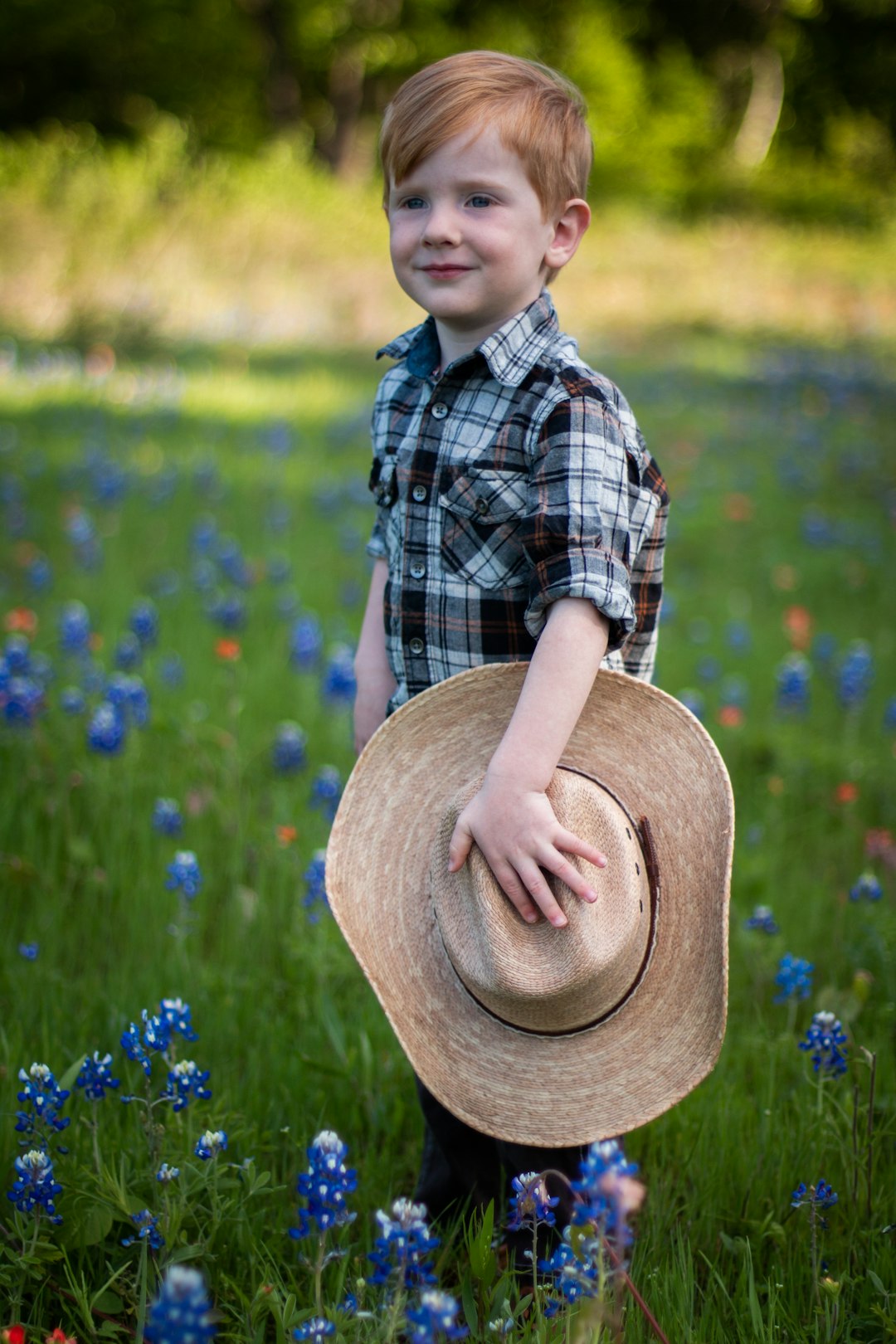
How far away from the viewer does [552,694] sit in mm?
1780

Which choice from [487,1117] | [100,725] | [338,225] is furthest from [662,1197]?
[338,225]

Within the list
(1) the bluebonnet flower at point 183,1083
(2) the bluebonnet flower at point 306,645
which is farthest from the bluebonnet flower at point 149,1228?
(2) the bluebonnet flower at point 306,645

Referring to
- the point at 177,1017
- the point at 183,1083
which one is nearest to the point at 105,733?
the point at 177,1017

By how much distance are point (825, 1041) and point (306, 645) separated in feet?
8.30

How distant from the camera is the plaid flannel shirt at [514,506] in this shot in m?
1.86

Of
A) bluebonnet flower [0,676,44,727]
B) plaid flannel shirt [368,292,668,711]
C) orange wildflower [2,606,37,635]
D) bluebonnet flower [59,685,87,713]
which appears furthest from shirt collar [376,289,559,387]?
orange wildflower [2,606,37,635]

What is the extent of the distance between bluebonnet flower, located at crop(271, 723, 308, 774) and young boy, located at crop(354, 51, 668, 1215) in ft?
4.76

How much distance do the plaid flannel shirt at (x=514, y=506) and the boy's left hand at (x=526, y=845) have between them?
31 centimetres

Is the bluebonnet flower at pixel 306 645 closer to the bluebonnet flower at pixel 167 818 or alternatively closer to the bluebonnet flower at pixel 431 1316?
the bluebonnet flower at pixel 167 818

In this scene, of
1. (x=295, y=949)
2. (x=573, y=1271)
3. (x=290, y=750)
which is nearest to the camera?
(x=573, y=1271)

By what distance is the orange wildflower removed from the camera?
13.7ft

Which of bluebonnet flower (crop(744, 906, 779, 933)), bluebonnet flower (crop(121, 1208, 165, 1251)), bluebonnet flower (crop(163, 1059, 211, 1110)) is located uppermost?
bluebonnet flower (crop(744, 906, 779, 933))

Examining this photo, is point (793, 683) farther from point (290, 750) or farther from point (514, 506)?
point (514, 506)

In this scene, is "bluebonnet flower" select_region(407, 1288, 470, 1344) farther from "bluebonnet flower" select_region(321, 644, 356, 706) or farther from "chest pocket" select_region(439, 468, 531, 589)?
Answer: "bluebonnet flower" select_region(321, 644, 356, 706)
